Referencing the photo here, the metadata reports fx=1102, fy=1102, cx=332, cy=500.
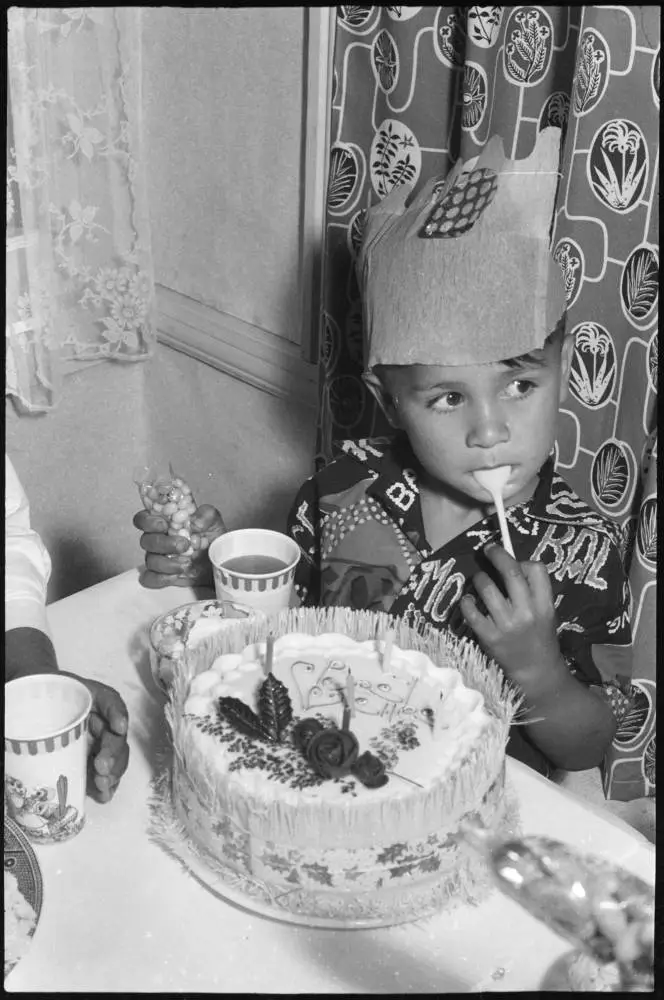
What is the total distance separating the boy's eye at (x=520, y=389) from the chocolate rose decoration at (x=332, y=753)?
17.8 inches

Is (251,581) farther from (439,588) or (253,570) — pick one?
(439,588)

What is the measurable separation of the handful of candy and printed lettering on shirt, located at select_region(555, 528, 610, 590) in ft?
1.40

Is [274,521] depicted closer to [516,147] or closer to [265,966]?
[516,147]

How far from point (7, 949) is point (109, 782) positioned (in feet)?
0.56

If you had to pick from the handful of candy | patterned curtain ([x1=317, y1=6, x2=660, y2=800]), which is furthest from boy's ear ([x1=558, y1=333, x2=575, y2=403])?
the handful of candy

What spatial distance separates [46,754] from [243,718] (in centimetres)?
16

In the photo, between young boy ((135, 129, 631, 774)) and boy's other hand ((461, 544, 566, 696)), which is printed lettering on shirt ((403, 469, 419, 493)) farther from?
boy's other hand ((461, 544, 566, 696))

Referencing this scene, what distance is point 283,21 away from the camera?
1794mm

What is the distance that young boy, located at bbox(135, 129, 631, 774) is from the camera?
1.11 m

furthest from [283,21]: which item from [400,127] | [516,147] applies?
[516,147]

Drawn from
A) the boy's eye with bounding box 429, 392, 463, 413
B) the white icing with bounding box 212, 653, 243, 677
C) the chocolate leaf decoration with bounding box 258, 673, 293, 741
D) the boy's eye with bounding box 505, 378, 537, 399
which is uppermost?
the boy's eye with bounding box 505, 378, 537, 399

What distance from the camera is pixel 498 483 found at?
1183 mm

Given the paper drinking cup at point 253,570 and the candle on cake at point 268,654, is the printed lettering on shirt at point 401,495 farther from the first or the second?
the candle on cake at point 268,654

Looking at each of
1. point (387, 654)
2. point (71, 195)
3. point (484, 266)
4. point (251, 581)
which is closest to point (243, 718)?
point (387, 654)
